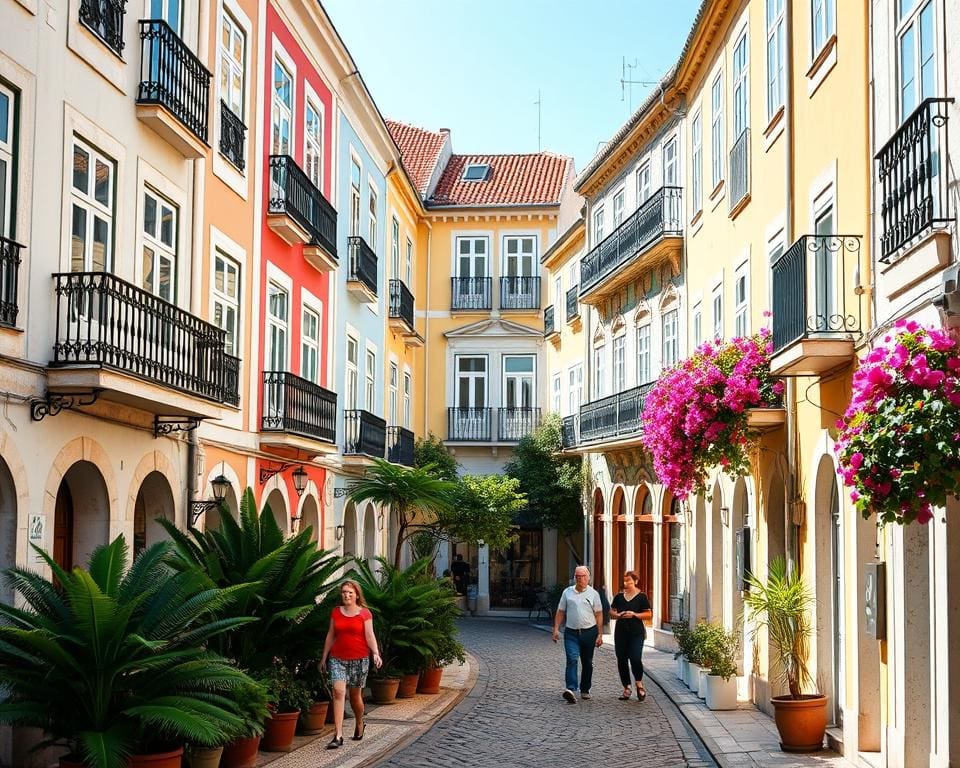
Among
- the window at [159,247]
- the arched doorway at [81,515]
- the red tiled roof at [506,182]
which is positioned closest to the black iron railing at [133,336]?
the window at [159,247]

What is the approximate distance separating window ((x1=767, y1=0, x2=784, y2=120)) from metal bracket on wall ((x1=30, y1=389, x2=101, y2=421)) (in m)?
8.76

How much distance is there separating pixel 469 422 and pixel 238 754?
94.2ft

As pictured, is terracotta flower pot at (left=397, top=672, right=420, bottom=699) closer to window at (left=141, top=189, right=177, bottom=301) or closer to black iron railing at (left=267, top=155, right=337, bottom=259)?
window at (left=141, top=189, right=177, bottom=301)

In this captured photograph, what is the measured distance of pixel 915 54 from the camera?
10.8m

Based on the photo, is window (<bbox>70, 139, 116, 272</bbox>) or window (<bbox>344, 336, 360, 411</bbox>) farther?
window (<bbox>344, 336, 360, 411</bbox>)

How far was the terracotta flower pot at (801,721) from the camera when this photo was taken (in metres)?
13.0

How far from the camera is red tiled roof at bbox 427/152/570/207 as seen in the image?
41.5m

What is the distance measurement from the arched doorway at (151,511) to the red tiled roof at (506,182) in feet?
84.1

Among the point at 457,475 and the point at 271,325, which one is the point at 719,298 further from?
the point at 457,475

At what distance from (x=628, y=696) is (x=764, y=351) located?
519 cm

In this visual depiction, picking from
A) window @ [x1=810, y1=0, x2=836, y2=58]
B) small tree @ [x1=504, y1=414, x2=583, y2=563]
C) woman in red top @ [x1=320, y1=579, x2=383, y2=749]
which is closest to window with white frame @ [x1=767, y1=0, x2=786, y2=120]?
window @ [x1=810, y1=0, x2=836, y2=58]

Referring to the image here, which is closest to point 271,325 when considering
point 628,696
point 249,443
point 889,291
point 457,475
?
point 249,443

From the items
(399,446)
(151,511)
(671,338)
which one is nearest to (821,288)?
(151,511)

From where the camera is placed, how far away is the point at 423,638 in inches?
676
